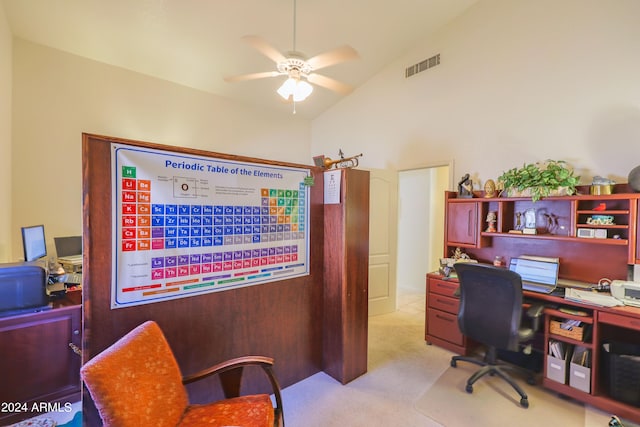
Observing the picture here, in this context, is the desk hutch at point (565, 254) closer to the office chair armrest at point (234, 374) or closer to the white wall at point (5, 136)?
the office chair armrest at point (234, 374)

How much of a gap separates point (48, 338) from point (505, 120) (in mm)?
4583

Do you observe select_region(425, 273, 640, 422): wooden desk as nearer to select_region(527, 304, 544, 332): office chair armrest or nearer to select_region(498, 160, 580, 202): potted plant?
select_region(527, 304, 544, 332): office chair armrest

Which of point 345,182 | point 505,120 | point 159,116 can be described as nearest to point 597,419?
point 345,182

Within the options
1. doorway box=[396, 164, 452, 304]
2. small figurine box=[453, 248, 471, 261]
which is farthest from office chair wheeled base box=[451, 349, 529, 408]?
doorway box=[396, 164, 452, 304]

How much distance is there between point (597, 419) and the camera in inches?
78.1

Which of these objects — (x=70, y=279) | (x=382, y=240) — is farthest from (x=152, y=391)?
(x=382, y=240)

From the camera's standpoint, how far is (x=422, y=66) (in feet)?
12.4

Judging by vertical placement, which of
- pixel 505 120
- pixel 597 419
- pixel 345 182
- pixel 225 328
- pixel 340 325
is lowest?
pixel 597 419

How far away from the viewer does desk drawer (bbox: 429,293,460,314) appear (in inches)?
113

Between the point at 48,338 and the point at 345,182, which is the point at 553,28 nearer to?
the point at 345,182

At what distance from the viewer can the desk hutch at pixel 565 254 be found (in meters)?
2.07

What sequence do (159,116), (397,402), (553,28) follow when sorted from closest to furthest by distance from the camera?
(397,402)
(553,28)
(159,116)

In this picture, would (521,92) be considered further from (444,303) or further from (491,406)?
(491,406)

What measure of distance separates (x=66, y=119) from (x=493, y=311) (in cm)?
489
